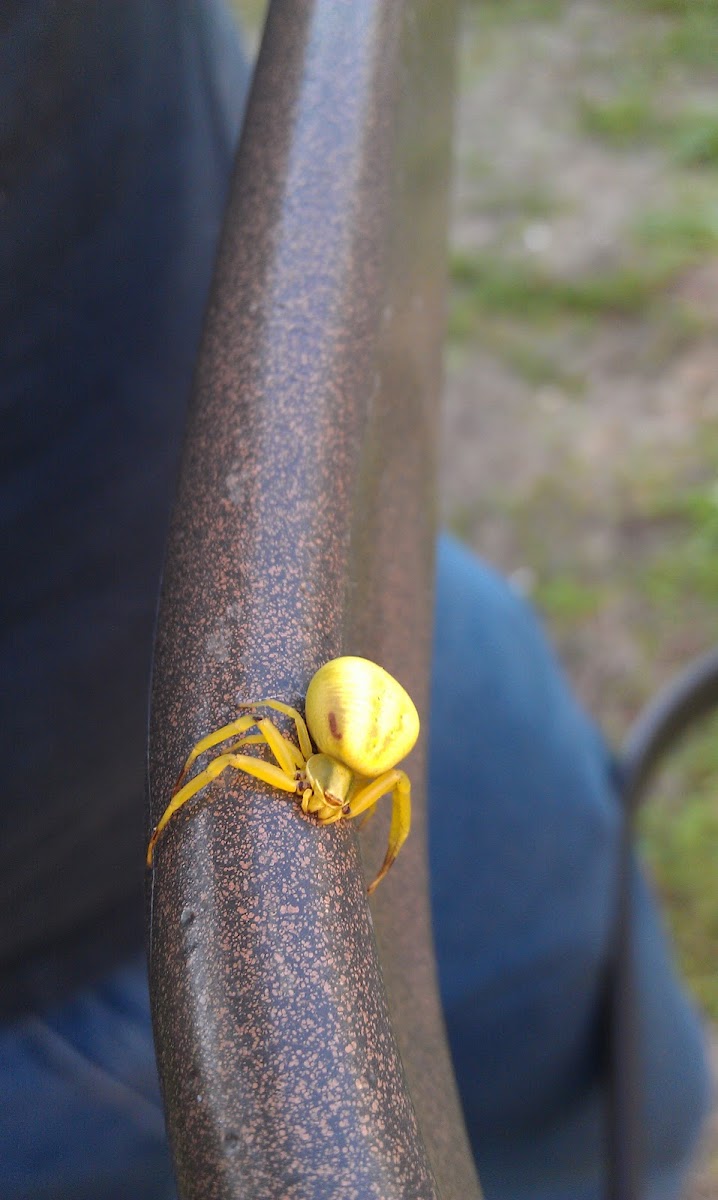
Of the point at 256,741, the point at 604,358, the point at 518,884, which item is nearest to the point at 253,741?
the point at 256,741

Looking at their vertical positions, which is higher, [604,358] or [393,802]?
[393,802]

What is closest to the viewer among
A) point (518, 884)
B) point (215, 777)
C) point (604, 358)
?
point (215, 777)

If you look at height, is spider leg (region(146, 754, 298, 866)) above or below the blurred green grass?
above

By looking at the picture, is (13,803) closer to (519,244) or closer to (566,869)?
(566,869)

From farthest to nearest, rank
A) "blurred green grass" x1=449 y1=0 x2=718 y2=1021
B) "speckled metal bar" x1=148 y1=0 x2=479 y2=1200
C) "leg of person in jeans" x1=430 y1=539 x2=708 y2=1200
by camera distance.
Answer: "blurred green grass" x1=449 y1=0 x2=718 y2=1021
"leg of person in jeans" x1=430 y1=539 x2=708 y2=1200
"speckled metal bar" x1=148 y1=0 x2=479 y2=1200

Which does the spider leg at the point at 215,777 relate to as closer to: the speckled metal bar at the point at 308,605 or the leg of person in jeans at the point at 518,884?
the speckled metal bar at the point at 308,605

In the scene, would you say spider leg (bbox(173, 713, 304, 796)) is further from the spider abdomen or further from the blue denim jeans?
the blue denim jeans

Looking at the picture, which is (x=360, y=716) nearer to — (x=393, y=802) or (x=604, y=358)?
(x=393, y=802)

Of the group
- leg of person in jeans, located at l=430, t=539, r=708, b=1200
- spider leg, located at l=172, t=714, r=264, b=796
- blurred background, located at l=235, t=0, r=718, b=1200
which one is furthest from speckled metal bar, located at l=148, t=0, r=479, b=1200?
blurred background, located at l=235, t=0, r=718, b=1200
